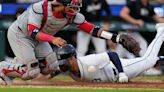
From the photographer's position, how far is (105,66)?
33.7 feet

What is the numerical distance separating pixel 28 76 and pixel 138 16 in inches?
208

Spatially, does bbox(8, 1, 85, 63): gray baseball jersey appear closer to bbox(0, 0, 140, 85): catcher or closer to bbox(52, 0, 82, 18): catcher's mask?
bbox(0, 0, 140, 85): catcher

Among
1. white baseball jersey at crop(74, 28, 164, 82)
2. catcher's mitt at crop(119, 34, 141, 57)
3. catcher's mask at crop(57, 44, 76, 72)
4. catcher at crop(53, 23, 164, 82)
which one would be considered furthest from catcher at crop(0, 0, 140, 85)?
white baseball jersey at crop(74, 28, 164, 82)

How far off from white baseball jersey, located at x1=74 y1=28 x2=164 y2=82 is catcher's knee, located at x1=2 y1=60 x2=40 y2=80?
899 millimetres

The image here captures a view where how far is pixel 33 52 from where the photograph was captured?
9.73 metres

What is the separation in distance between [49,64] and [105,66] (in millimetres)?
955

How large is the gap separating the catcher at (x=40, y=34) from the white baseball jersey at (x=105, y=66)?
49 cm

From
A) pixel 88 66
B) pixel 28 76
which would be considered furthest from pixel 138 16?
pixel 28 76

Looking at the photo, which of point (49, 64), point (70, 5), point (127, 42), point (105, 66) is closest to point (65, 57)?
point (49, 64)

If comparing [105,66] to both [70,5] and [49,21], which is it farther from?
[70,5]

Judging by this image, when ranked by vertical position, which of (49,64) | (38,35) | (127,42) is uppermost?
(38,35)

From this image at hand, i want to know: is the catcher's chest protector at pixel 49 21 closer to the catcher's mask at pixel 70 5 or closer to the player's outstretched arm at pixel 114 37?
the catcher's mask at pixel 70 5

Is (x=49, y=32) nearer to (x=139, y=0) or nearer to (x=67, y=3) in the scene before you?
(x=67, y=3)

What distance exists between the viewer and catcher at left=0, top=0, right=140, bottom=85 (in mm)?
9270
